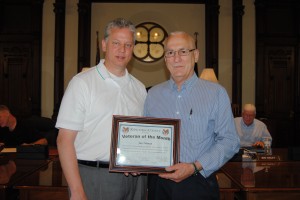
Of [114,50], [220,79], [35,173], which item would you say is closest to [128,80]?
[114,50]

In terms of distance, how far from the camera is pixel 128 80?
6.72ft

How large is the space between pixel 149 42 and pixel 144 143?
6819 mm

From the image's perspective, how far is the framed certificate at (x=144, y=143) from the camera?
5.95ft

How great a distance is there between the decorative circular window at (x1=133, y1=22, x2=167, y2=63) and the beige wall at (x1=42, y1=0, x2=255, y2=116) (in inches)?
5.6

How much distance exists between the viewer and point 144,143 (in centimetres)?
185

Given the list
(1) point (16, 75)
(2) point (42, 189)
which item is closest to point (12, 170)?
(2) point (42, 189)

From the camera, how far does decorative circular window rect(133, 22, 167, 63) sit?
844 cm

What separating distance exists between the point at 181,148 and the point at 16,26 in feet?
23.8

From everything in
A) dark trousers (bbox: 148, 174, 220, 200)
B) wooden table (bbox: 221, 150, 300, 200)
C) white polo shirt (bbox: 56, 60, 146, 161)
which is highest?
white polo shirt (bbox: 56, 60, 146, 161)

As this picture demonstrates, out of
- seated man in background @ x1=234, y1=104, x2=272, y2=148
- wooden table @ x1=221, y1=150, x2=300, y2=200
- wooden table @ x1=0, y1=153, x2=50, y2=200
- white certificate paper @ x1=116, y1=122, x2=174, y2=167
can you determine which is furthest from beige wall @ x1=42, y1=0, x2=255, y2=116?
white certificate paper @ x1=116, y1=122, x2=174, y2=167

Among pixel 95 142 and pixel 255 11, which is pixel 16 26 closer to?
pixel 255 11

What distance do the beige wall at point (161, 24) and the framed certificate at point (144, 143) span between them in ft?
21.0

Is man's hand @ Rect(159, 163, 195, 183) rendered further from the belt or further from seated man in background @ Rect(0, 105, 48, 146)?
seated man in background @ Rect(0, 105, 48, 146)

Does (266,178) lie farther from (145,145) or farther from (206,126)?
(145,145)
